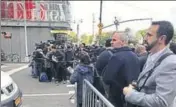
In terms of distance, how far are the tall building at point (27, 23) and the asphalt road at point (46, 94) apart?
2855 centimetres

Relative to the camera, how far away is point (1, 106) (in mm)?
5332

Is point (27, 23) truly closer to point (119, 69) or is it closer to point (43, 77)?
point (43, 77)

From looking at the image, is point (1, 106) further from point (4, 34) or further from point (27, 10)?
point (27, 10)

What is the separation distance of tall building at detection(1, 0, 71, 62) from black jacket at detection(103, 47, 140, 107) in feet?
122

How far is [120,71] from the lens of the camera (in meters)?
4.83

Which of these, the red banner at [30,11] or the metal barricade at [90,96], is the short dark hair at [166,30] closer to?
the metal barricade at [90,96]

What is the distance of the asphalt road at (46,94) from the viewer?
31.9 ft

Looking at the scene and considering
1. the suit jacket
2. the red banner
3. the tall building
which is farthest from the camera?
the red banner

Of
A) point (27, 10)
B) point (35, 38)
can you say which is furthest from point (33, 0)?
point (35, 38)

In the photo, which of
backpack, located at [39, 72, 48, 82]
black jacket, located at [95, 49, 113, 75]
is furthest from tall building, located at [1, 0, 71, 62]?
black jacket, located at [95, 49, 113, 75]

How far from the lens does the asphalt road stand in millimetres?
9734

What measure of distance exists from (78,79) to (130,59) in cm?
188

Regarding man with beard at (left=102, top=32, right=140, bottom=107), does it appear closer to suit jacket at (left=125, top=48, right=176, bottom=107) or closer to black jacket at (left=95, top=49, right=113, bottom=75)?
black jacket at (left=95, top=49, right=113, bottom=75)

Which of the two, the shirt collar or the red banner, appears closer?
the shirt collar
